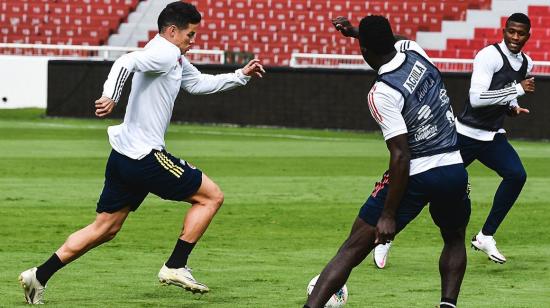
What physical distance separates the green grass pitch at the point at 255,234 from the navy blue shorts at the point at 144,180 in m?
0.66

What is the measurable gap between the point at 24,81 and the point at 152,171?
2374 cm

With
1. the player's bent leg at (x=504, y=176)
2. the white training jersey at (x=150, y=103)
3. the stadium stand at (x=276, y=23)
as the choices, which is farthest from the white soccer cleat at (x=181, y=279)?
the stadium stand at (x=276, y=23)

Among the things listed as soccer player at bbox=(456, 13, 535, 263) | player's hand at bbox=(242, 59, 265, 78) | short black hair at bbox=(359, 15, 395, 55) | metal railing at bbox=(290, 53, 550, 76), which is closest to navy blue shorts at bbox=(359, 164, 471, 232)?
short black hair at bbox=(359, 15, 395, 55)

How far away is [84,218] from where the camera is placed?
13.5 metres

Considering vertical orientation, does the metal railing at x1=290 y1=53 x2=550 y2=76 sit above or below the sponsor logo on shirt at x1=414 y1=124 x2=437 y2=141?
below

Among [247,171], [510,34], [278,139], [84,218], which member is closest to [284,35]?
[278,139]

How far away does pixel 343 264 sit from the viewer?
7.61 m

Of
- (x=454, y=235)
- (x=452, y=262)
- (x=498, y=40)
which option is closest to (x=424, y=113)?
(x=454, y=235)

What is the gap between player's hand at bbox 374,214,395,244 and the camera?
738 centimetres

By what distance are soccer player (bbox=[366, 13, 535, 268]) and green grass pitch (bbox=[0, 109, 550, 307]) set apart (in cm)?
45

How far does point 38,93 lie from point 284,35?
6.79 meters

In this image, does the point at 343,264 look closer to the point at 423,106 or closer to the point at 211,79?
the point at 423,106

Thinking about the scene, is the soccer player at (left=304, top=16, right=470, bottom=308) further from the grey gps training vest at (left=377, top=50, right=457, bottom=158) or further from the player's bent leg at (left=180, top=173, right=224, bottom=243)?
the player's bent leg at (left=180, top=173, right=224, bottom=243)

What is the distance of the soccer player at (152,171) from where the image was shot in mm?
8773
